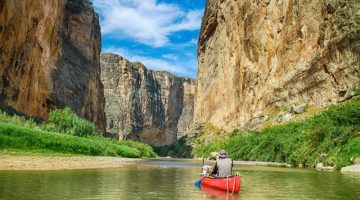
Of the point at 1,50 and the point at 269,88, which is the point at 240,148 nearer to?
the point at 269,88

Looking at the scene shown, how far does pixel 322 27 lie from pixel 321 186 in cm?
4723

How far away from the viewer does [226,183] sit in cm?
1855

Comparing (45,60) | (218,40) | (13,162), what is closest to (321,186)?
(13,162)

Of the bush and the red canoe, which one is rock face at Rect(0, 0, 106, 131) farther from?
the red canoe

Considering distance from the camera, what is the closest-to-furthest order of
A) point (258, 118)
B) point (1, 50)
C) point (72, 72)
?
point (1, 50)
point (258, 118)
point (72, 72)

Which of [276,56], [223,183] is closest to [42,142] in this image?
[223,183]

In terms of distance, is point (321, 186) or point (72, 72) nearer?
point (321, 186)

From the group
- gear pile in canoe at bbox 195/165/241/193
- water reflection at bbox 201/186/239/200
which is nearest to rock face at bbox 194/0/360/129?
gear pile in canoe at bbox 195/165/241/193

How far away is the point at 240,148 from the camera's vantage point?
6294 cm

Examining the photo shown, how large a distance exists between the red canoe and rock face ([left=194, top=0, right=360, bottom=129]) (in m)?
40.0

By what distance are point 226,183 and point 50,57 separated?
81818 millimetres

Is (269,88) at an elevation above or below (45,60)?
below

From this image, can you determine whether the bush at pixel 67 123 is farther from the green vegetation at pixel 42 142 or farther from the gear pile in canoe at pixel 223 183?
the gear pile in canoe at pixel 223 183

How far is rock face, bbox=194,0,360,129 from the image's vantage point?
193ft
